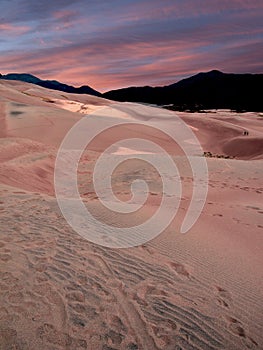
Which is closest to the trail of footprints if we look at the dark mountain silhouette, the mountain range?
the mountain range

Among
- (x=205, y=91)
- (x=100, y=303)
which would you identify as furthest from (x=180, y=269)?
(x=205, y=91)

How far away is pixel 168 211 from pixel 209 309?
315 cm

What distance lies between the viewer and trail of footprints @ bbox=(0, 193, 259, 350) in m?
2.93

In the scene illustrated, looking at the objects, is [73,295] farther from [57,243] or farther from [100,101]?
[100,101]

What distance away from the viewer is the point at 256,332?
3.16 metres

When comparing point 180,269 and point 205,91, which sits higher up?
point 205,91

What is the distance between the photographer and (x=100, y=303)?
336 cm

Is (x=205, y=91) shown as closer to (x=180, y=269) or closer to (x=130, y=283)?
(x=180, y=269)

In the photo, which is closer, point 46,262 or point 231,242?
point 46,262

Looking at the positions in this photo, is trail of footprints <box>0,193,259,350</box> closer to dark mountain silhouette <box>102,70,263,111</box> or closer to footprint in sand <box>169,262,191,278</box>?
footprint in sand <box>169,262,191,278</box>

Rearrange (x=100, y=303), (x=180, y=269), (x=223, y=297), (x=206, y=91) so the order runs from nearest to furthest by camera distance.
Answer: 1. (x=100, y=303)
2. (x=223, y=297)
3. (x=180, y=269)
4. (x=206, y=91)

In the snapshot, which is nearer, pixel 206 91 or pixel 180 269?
pixel 180 269

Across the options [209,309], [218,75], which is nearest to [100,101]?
[209,309]

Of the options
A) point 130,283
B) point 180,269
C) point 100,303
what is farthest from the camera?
point 180,269
